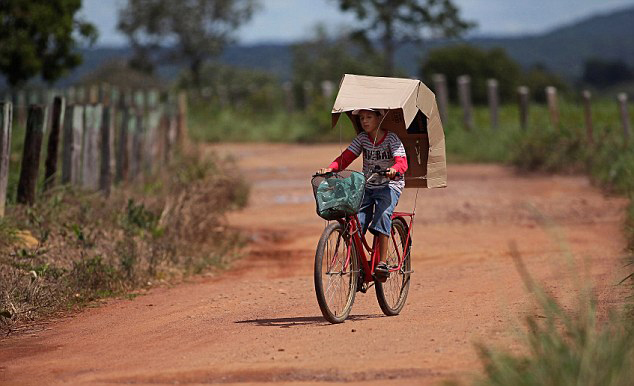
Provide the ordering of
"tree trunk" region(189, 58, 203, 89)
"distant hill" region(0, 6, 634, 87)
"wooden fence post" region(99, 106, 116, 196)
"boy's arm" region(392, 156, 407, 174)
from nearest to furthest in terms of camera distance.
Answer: "boy's arm" region(392, 156, 407, 174), "wooden fence post" region(99, 106, 116, 196), "tree trunk" region(189, 58, 203, 89), "distant hill" region(0, 6, 634, 87)

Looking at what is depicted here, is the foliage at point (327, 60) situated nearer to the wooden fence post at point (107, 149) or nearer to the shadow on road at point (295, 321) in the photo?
the wooden fence post at point (107, 149)

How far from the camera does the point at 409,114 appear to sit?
875 centimetres

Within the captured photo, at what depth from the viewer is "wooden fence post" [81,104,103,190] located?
1446 centimetres

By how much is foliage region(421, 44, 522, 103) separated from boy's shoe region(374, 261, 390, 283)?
5076cm

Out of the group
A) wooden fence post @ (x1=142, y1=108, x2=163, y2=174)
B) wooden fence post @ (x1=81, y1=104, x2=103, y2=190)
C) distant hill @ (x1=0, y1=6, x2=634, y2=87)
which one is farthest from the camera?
distant hill @ (x1=0, y1=6, x2=634, y2=87)

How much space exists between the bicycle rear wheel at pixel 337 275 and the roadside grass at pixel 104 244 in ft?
7.99

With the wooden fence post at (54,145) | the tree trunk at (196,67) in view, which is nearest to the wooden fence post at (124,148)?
the wooden fence post at (54,145)

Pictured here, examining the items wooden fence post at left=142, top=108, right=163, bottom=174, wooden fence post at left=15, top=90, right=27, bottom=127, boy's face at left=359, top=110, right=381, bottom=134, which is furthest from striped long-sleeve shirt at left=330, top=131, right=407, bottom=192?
wooden fence post at left=15, top=90, right=27, bottom=127

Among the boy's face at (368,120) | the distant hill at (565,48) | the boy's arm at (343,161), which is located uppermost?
the boy's face at (368,120)

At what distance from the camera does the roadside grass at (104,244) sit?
9.91m

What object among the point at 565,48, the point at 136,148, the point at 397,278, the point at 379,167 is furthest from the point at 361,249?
the point at 565,48

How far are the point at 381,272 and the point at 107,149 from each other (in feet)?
23.4

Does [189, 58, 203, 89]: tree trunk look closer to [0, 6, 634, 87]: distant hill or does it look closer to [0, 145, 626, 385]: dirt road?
[0, 145, 626, 385]: dirt road

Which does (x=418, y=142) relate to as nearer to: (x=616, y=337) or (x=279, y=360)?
(x=279, y=360)
